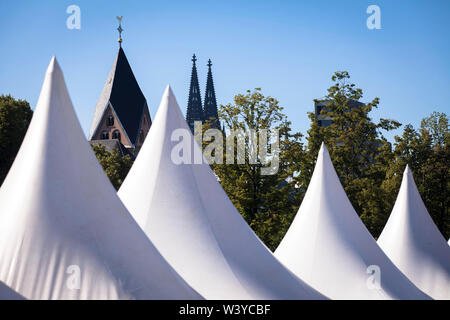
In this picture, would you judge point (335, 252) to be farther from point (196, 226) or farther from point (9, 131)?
point (9, 131)

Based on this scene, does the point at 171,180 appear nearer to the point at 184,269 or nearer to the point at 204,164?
the point at 204,164

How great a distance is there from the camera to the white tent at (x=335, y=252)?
1359 cm

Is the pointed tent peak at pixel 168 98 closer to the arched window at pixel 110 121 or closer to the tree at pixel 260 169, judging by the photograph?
the tree at pixel 260 169

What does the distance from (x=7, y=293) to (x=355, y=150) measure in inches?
885

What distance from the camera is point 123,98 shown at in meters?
74.6

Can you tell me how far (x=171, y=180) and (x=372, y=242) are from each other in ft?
19.2

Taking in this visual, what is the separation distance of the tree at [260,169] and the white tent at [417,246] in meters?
7.32

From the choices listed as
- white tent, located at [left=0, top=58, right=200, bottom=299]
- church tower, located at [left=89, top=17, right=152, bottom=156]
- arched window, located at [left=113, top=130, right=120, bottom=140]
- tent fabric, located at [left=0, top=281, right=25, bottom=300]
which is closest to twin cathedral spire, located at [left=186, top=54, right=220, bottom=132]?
church tower, located at [left=89, top=17, right=152, bottom=156]

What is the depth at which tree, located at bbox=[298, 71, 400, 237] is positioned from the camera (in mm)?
26308

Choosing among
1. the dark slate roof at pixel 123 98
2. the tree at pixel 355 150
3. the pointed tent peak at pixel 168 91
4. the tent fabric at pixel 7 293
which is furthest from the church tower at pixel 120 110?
the tent fabric at pixel 7 293

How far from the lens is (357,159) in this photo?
2859cm

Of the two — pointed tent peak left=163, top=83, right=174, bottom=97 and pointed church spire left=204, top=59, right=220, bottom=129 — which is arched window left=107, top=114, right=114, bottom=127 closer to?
pointed church spire left=204, top=59, right=220, bottom=129

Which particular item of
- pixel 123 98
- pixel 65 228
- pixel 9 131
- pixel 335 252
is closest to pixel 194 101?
pixel 123 98
